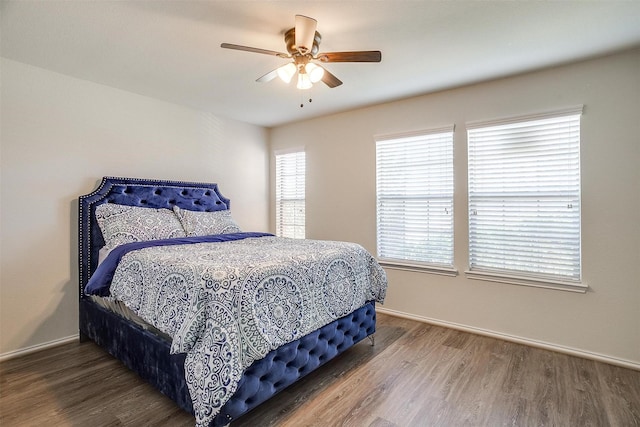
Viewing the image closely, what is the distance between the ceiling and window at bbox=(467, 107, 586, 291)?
58 centimetres

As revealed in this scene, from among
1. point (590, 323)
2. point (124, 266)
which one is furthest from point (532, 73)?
point (124, 266)

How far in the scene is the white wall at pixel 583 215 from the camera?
8.41 ft

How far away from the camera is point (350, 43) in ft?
8.06

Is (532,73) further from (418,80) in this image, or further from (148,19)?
(148,19)

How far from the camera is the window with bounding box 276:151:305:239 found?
475cm

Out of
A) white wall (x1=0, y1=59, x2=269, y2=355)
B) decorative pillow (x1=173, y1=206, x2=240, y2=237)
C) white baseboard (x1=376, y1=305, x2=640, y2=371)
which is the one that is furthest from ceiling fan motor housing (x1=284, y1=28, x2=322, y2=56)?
white baseboard (x1=376, y1=305, x2=640, y2=371)

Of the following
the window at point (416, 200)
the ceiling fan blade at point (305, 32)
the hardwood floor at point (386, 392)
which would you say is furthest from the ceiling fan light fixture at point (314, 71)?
the hardwood floor at point (386, 392)

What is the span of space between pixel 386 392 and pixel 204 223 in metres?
2.47

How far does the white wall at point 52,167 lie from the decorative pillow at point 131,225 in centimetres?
36

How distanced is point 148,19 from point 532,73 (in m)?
3.22

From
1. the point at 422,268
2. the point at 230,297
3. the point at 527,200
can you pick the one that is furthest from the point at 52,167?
the point at 527,200

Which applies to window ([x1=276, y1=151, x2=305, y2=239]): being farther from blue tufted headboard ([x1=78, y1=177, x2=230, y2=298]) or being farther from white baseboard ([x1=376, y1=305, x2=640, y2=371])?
white baseboard ([x1=376, y1=305, x2=640, y2=371])

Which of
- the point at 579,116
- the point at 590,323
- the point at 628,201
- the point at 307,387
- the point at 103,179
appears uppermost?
the point at 579,116

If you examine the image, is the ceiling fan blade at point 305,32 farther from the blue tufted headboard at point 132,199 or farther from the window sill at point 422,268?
the window sill at point 422,268
